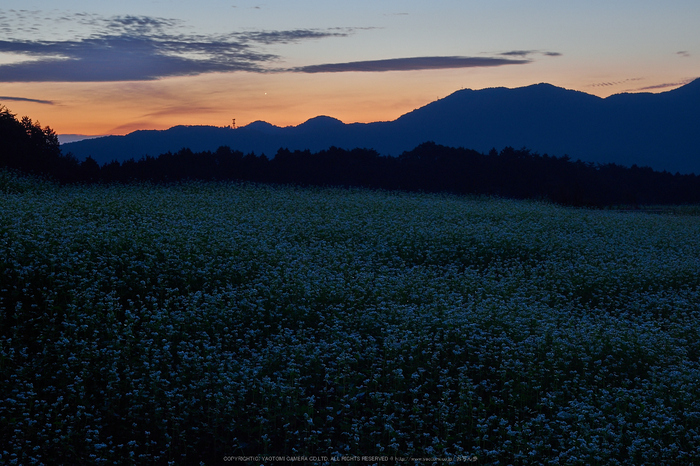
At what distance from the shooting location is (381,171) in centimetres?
4762

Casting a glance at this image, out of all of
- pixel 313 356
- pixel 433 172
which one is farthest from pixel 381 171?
pixel 313 356

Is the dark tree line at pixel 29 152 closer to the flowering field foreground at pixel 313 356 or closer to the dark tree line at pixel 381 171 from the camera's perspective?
the dark tree line at pixel 381 171

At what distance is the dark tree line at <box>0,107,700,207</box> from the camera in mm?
35781

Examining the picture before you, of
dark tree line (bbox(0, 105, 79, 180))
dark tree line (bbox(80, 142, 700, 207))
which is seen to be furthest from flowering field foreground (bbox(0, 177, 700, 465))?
dark tree line (bbox(80, 142, 700, 207))

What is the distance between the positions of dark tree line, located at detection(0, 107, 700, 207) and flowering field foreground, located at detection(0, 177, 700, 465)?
24.5m

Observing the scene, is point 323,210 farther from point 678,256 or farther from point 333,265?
point 678,256

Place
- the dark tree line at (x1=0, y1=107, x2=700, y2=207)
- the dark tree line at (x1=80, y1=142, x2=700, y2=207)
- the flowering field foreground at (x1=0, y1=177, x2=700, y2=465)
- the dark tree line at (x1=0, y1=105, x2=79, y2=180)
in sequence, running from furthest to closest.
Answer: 1. the dark tree line at (x1=80, y1=142, x2=700, y2=207)
2. the dark tree line at (x1=0, y1=107, x2=700, y2=207)
3. the dark tree line at (x1=0, y1=105, x2=79, y2=180)
4. the flowering field foreground at (x1=0, y1=177, x2=700, y2=465)

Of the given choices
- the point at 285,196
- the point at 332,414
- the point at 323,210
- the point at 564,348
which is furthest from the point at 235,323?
the point at 285,196

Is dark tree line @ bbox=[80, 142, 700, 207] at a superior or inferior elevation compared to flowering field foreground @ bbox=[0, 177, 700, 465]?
superior

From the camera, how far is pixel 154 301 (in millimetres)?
8891

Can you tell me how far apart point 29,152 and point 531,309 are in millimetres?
36284

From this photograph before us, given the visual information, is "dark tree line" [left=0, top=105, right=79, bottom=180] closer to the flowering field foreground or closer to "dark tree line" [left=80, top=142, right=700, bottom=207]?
"dark tree line" [left=80, top=142, right=700, bottom=207]

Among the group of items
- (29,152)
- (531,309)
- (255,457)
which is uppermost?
(29,152)

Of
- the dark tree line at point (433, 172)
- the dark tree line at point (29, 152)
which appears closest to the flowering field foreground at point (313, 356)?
the dark tree line at point (29, 152)
